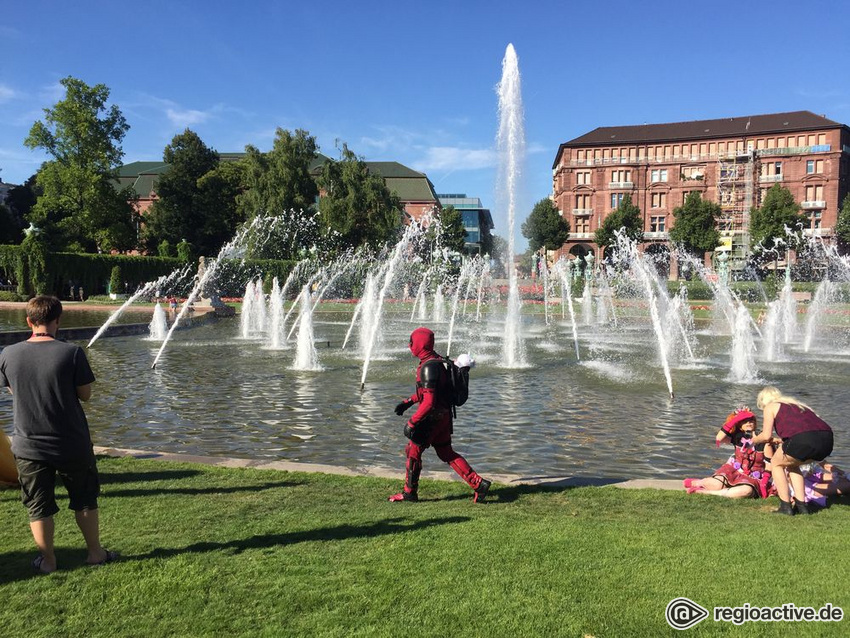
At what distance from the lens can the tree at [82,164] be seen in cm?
4956

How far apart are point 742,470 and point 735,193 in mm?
81024

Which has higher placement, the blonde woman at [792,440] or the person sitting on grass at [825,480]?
the blonde woman at [792,440]

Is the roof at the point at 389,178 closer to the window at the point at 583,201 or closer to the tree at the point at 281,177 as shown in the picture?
the window at the point at 583,201

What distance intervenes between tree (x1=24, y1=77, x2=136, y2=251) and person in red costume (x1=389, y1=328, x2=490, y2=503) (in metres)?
51.9

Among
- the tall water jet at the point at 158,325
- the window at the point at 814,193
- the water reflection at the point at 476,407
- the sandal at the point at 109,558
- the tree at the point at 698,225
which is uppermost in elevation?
the window at the point at 814,193

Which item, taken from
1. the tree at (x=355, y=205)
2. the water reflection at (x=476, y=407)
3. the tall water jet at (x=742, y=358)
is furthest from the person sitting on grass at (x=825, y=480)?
the tree at (x=355, y=205)

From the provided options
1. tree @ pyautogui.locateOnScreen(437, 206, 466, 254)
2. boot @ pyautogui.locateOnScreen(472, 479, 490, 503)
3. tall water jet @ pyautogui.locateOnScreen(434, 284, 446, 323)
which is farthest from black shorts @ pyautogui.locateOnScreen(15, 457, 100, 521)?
tree @ pyautogui.locateOnScreen(437, 206, 466, 254)

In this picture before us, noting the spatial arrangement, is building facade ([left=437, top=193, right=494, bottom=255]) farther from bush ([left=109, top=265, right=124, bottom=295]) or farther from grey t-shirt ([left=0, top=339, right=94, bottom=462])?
grey t-shirt ([left=0, top=339, right=94, bottom=462])

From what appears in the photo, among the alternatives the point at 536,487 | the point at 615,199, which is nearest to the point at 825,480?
the point at 536,487

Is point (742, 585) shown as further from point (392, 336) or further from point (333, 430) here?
point (392, 336)

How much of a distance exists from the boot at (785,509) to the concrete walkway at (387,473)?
0.89 metres

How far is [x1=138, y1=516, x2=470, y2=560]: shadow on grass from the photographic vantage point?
453cm

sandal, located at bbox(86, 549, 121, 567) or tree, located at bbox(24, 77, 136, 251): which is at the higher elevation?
tree, located at bbox(24, 77, 136, 251)

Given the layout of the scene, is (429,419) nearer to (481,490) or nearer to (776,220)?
(481,490)
